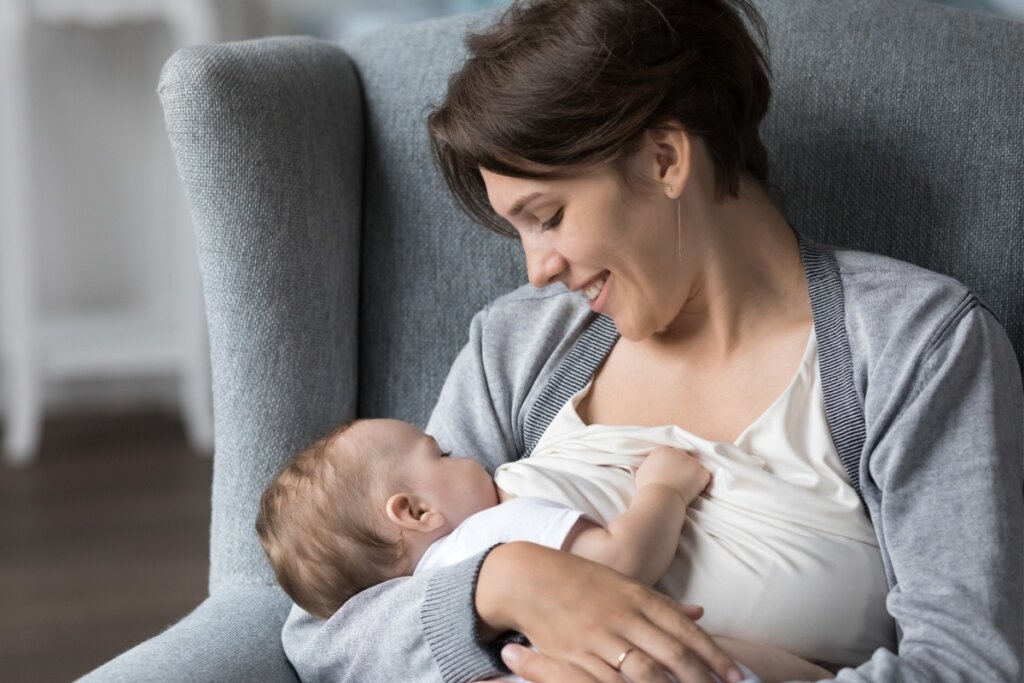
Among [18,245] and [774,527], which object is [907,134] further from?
[18,245]

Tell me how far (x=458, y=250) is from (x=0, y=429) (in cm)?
274

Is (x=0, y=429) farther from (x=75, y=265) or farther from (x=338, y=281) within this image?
(x=338, y=281)

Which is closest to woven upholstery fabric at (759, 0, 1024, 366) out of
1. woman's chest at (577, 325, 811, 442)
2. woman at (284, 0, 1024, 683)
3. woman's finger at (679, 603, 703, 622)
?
woman at (284, 0, 1024, 683)

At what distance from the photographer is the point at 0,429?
3.89m

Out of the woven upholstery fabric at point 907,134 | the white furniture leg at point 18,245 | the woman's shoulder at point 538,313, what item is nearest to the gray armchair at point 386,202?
the woven upholstery fabric at point 907,134

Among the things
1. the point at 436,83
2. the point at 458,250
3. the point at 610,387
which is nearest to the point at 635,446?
the point at 610,387

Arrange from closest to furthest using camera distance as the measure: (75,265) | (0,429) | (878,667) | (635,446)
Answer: (878,667), (635,446), (0,429), (75,265)

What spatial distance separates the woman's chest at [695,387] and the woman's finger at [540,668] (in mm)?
310

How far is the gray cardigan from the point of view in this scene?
1.11 metres

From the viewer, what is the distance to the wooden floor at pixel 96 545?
2600mm

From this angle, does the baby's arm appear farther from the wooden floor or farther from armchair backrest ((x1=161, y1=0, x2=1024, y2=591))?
the wooden floor

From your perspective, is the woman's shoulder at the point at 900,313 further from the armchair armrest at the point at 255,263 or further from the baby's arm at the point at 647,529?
the armchair armrest at the point at 255,263

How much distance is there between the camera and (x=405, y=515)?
1.28 meters

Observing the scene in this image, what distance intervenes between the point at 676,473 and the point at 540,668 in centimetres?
24
